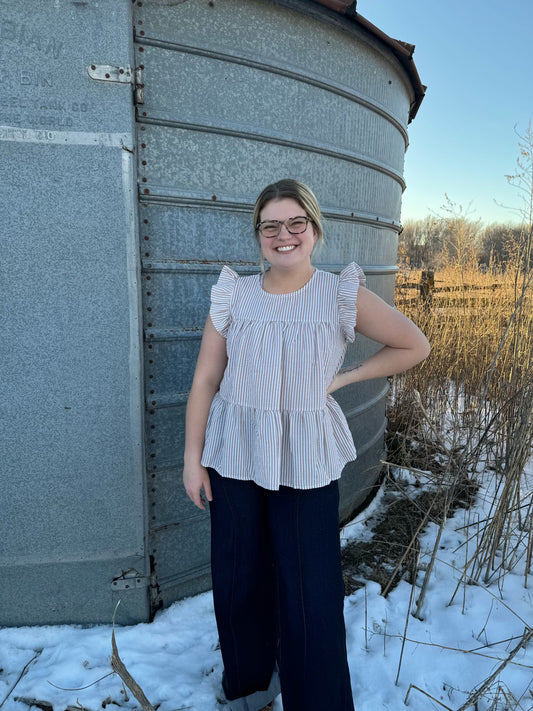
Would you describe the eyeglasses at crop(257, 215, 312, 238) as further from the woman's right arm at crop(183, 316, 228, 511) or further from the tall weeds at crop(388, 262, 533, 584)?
the tall weeds at crop(388, 262, 533, 584)

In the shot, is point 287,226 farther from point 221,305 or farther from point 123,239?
point 123,239

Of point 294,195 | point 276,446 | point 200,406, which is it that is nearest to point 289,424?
point 276,446

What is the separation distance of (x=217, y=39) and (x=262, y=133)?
16.1 inches

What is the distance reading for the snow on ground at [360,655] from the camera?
180 centimetres

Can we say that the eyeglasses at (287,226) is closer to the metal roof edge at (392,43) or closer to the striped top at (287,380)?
the striped top at (287,380)

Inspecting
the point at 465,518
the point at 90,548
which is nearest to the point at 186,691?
the point at 90,548

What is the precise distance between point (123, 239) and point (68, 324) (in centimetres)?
41

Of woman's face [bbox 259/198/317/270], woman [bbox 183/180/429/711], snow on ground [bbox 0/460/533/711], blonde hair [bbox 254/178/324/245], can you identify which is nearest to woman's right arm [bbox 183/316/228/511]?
woman [bbox 183/180/429/711]

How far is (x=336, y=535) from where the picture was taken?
149cm

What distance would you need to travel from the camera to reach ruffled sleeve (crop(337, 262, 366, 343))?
4.56 ft

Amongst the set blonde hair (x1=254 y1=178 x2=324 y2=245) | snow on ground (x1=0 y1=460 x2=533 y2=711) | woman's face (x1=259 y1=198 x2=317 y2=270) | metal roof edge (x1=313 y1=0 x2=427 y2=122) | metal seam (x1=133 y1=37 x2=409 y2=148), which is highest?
metal roof edge (x1=313 y1=0 x2=427 y2=122)

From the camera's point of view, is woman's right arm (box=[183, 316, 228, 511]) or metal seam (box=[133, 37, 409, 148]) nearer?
woman's right arm (box=[183, 316, 228, 511])

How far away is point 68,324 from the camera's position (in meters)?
1.94

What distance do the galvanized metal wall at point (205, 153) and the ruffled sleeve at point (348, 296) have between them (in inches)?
36.1
